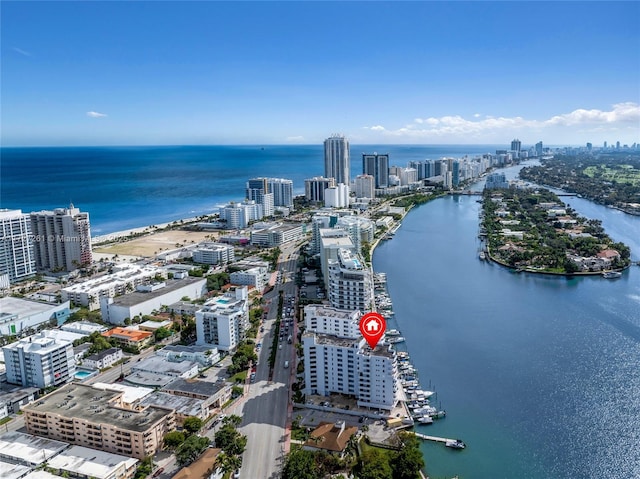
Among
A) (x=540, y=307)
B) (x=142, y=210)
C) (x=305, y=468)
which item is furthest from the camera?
(x=142, y=210)

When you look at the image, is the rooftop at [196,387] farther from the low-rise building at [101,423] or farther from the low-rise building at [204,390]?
the low-rise building at [101,423]

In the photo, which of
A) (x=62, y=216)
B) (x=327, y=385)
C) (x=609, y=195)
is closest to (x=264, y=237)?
(x=62, y=216)

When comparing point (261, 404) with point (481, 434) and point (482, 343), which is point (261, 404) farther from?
point (482, 343)

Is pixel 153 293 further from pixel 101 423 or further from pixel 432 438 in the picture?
pixel 432 438

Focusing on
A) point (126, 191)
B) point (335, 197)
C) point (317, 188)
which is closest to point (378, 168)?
point (317, 188)

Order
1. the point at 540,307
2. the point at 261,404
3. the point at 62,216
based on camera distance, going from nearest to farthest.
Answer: the point at 261,404 → the point at 540,307 → the point at 62,216

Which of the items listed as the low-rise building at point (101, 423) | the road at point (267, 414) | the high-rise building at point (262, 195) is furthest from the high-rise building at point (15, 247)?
the high-rise building at point (262, 195)
